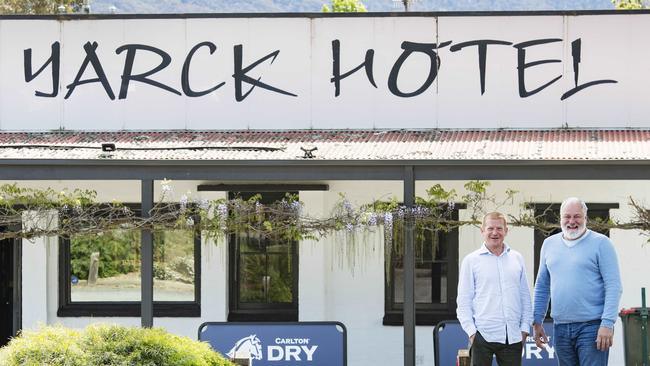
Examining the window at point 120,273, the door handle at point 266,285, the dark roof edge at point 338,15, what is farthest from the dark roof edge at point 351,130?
the door handle at point 266,285

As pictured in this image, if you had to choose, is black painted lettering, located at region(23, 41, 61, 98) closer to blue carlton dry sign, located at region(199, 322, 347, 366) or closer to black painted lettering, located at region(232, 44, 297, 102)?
black painted lettering, located at region(232, 44, 297, 102)

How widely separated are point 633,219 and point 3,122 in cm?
737

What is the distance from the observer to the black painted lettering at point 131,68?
1314 centimetres

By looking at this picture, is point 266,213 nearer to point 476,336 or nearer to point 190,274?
point 190,274

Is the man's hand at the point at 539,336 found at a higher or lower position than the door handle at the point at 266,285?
higher

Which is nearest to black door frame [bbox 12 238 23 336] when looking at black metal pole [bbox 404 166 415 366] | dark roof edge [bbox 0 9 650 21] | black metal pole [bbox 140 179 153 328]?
dark roof edge [bbox 0 9 650 21]

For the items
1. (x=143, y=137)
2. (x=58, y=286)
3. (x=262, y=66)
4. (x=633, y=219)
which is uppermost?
(x=262, y=66)

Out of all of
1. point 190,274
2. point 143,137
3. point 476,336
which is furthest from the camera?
point 190,274

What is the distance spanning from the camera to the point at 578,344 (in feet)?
25.8

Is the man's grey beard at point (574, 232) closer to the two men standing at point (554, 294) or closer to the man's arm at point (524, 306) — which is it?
the two men standing at point (554, 294)

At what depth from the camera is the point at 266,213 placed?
11836mm

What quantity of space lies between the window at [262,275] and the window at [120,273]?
47 cm

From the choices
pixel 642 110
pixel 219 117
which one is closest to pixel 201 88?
pixel 219 117

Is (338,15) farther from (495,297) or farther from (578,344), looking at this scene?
(578,344)
